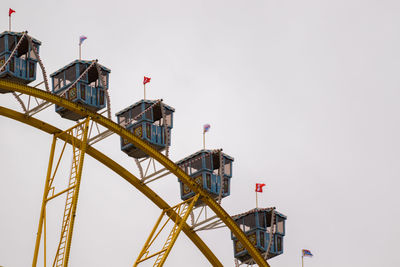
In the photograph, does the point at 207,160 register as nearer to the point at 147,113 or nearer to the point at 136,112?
the point at 147,113

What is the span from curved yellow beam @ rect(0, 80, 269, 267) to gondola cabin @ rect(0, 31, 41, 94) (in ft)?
4.45

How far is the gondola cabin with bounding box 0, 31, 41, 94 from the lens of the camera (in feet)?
176

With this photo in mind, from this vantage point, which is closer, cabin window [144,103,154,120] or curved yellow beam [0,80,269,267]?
curved yellow beam [0,80,269,267]

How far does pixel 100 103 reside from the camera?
56531mm

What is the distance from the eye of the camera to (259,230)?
66375 mm

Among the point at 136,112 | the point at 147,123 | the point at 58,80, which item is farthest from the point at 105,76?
the point at 147,123

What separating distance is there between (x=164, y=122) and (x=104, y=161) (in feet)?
11.7

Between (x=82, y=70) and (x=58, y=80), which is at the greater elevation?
(x=82, y=70)

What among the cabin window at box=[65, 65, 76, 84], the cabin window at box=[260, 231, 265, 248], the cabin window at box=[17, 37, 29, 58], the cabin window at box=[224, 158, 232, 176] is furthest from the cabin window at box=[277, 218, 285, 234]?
the cabin window at box=[17, 37, 29, 58]

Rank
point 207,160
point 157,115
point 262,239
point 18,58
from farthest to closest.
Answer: point 262,239, point 207,160, point 157,115, point 18,58

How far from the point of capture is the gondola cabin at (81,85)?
55.7m

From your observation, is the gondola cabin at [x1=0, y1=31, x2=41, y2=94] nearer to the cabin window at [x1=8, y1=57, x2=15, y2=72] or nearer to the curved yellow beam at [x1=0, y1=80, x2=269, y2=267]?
the cabin window at [x1=8, y1=57, x2=15, y2=72]

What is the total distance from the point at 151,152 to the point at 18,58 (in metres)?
8.06

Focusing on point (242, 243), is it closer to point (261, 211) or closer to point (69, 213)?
point (261, 211)
